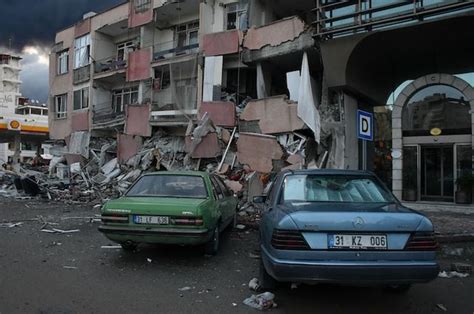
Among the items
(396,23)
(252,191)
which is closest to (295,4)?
(396,23)

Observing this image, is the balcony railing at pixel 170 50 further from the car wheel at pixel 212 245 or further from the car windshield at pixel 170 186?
the car wheel at pixel 212 245

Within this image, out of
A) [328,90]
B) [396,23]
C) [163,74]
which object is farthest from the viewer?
[163,74]

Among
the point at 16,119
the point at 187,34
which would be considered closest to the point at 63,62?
the point at 16,119

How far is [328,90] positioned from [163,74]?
1215 cm

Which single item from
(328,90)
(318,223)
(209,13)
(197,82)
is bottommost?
(318,223)

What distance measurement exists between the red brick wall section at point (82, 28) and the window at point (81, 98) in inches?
169

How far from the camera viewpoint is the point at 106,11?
29828 mm

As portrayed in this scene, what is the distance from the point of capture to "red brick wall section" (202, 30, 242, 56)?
2028 centimetres

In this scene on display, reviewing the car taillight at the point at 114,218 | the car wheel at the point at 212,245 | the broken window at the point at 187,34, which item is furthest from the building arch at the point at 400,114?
the broken window at the point at 187,34

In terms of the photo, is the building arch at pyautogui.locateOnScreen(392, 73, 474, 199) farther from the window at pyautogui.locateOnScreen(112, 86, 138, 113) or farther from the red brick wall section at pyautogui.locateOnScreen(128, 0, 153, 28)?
the window at pyautogui.locateOnScreen(112, 86, 138, 113)

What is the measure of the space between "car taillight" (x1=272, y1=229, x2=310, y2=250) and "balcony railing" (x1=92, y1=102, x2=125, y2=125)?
2382 centimetres

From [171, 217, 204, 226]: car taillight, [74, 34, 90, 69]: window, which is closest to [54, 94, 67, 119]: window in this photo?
[74, 34, 90, 69]: window

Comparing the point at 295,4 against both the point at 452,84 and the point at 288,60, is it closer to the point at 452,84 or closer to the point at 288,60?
the point at 288,60

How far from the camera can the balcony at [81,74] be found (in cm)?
3069
